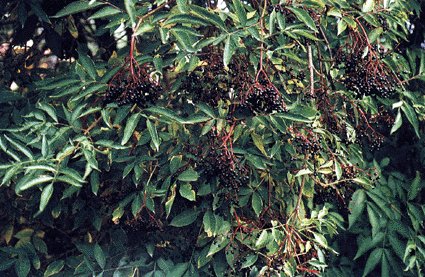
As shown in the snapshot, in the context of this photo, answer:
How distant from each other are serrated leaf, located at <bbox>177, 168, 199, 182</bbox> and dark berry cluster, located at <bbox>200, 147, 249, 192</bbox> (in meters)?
0.06

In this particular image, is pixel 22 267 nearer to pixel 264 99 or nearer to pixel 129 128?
pixel 129 128

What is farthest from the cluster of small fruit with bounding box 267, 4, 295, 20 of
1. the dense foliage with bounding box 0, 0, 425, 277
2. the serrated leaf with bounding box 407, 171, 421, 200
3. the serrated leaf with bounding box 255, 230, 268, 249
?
the serrated leaf with bounding box 407, 171, 421, 200

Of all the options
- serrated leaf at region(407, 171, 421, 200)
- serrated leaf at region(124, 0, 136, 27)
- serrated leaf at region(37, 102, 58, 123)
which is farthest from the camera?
serrated leaf at region(407, 171, 421, 200)

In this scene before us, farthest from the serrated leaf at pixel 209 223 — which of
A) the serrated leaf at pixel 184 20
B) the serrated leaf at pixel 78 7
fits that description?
the serrated leaf at pixel 78 7

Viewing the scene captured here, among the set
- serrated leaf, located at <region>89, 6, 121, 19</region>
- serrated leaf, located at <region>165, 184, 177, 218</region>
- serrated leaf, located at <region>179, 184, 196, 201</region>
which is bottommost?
serrated leaf, located at <region>165, 184, 177, 218</region>

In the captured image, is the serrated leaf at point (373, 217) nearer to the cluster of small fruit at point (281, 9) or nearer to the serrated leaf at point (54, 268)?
the cluster of small fruit at point (281, 9)

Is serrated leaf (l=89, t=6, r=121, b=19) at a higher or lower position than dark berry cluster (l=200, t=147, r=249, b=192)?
higher

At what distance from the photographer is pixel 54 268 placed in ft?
7.95

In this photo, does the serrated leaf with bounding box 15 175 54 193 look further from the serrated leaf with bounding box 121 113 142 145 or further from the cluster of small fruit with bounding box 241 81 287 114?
the cluster of small fruit with bounding box 241 81 287 114

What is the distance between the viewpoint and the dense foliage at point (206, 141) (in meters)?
2.01

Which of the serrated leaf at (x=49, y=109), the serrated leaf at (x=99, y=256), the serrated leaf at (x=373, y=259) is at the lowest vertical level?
the serrated leaf at (x=373, y=259)

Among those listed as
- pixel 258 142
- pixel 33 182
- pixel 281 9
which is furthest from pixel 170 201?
pixel 281 9

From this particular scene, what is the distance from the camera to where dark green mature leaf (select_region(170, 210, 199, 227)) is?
2.24 metres

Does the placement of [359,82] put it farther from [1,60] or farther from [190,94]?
[1,60]
